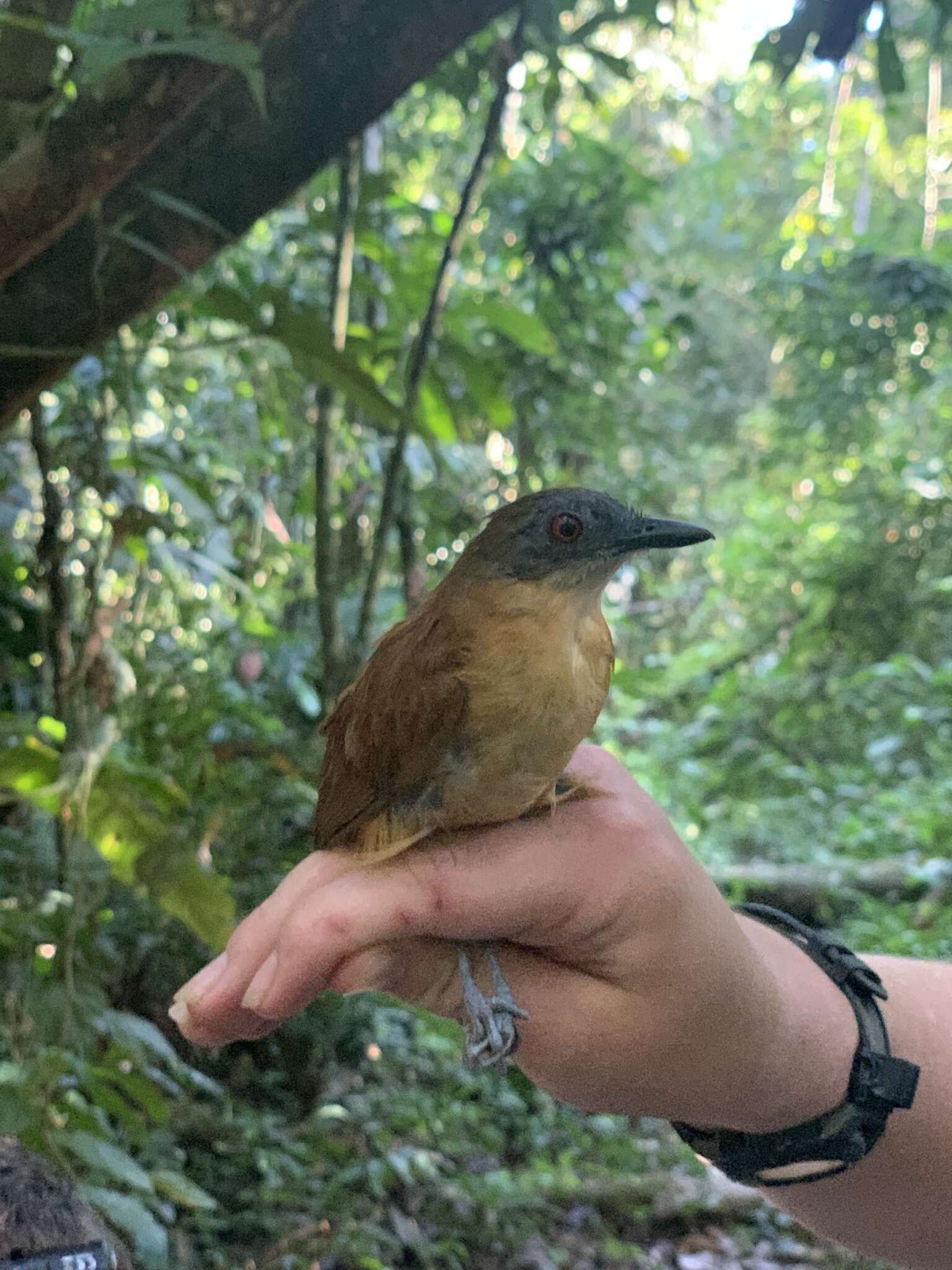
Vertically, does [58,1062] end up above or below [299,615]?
below

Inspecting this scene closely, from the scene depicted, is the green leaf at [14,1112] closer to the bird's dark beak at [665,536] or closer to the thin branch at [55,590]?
the thin branch at [55,590]

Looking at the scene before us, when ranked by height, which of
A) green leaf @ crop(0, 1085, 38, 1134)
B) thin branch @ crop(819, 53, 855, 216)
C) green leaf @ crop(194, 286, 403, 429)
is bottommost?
green leaf @ crop(0, 1085, 38, 1134)

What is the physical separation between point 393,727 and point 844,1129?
2.12 feet

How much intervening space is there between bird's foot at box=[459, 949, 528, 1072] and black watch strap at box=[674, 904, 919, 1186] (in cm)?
32

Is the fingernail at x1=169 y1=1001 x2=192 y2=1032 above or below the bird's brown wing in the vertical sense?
below

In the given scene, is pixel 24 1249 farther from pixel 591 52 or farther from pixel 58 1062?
pixel 591 52

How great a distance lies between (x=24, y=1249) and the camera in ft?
2.81

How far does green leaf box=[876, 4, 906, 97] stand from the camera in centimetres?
186

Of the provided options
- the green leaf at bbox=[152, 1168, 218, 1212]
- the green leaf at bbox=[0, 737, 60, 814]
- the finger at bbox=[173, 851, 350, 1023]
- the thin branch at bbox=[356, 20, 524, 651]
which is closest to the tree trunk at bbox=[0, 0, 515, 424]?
the thin branch at bbox=[356, 20, 524, 651]

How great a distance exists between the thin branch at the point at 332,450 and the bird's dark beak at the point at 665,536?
1.19 metres

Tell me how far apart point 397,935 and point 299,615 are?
2.16 meters

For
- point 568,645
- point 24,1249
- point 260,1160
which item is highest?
point 568,645

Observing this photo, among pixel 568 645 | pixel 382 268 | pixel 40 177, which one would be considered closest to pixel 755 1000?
pixel 568 645

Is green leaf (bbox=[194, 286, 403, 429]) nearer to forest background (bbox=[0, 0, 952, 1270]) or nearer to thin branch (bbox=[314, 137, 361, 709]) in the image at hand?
forest background (bbox=[0, 0, 952, 1270])
